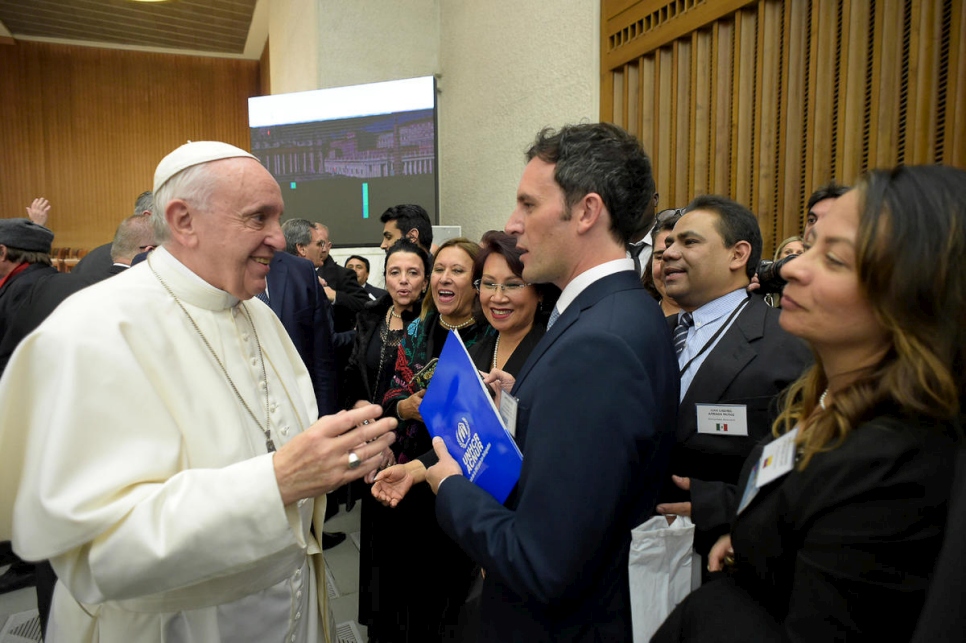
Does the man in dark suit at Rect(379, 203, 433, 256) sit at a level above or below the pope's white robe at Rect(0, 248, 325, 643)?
above

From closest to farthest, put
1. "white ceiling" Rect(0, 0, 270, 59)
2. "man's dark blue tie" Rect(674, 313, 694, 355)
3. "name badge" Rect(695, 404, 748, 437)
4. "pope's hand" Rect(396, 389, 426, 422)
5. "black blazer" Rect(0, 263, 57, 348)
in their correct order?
1. "name badge" Rect(695, 404, 748, 437)
2. "man's dark blue tie" Rect(674, 313, 694, 355)
3. "pope's hand" Rect(396, 389, 426, 422)
4. "black blazer" Rect(0, 263, 57, 348)
5. "white ceiling" Rect(0, 0, 270, 59)

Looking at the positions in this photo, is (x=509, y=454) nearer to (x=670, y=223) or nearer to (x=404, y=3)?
(x=670, y=223)

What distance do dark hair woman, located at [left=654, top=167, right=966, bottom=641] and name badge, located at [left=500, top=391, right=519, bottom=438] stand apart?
44 cm

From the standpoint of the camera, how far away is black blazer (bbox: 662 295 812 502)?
1859mm

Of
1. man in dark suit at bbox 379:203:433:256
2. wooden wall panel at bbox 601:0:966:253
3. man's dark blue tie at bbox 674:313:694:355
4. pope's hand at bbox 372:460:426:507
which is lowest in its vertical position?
pope's hand at bbox 372:460:426:507

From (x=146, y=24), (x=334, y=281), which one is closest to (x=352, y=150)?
(x=334, y=281)

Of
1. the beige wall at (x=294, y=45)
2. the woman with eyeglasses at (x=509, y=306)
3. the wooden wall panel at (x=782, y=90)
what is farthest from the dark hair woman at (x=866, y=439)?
the beige wall at (x=294, y=45)

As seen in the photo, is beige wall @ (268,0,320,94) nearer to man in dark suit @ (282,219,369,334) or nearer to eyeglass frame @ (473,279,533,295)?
man in dark suit @ (282,219,369,334)

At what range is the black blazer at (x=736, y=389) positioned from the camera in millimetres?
1859

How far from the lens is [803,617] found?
2.80 ft

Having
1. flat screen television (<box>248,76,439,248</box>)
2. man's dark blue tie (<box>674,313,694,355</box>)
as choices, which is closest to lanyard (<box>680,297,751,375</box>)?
man's dark blue tie (<box>674,313,694,355</box>)

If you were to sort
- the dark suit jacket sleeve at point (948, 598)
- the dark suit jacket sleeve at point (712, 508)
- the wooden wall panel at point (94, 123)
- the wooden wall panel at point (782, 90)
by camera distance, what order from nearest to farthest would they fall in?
the dark suit jacket sleeve at point (948, 598) < the dark suit jacket sleeve at point (712, 508) < the wooden wall panel at point (782, 90) < the wooden wall panel at point (94, 123)

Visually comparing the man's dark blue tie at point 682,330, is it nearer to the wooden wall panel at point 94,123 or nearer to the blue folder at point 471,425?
the blue folder at point 471,425

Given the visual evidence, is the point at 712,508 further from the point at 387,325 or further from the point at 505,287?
the point at 387,325
